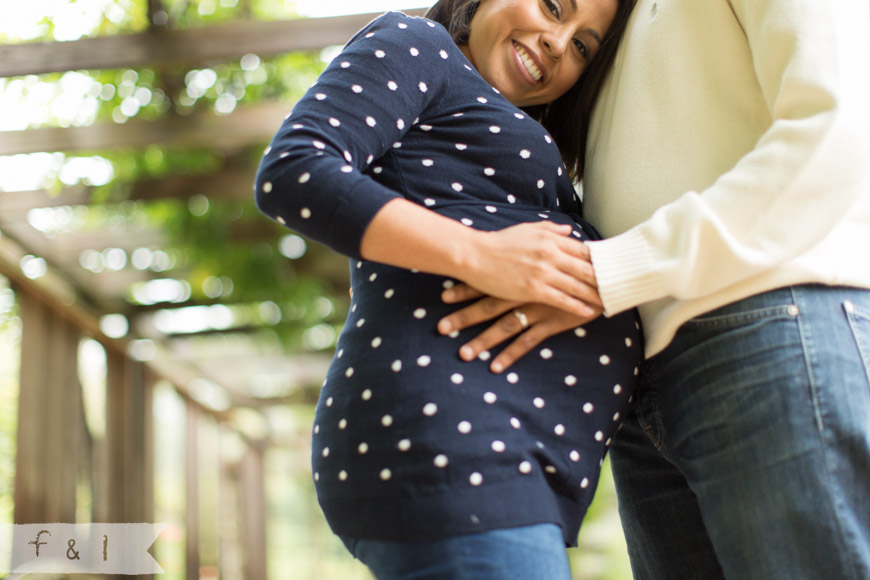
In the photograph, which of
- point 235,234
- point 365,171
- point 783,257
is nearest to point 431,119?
point 365,171

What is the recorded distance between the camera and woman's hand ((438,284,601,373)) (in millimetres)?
1106

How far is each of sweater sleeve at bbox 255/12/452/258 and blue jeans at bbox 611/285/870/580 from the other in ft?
1.62

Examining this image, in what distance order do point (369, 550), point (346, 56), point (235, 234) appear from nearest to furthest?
point (369, 550)
point (346, 56)
point (235, 234)

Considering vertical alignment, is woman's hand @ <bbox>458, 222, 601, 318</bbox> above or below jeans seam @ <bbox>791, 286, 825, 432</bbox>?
above

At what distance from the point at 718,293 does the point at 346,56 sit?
24.3 inches

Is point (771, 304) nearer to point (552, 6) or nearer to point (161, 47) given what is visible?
point (552, 6)

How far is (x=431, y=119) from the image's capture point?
1269 millimetres

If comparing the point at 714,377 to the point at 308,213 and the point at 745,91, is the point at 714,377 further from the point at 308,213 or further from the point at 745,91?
the point at 308,213

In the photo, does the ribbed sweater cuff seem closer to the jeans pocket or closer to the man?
the man

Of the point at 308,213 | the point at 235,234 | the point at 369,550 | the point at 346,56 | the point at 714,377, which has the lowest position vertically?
the point at 369,550

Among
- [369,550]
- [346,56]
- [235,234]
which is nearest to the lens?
[369,550]

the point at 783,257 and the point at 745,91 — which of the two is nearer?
the point at 783,257

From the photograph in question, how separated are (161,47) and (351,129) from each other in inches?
92.7

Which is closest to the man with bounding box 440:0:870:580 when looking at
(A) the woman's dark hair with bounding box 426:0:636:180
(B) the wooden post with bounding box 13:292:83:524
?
(A) the woman's dark hair with bounding box 426:0:636:180
